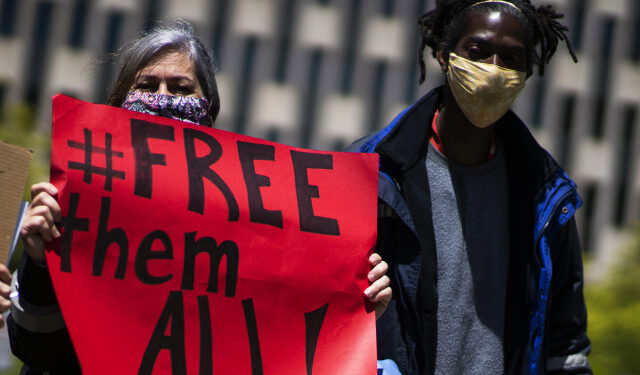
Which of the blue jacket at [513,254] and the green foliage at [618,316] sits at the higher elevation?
the blue jacket at [513,254]

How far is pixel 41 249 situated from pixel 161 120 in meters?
0.45

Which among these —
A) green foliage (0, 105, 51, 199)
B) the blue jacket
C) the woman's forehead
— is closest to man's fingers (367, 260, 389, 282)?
the blue jacket

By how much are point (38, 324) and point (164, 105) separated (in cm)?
65

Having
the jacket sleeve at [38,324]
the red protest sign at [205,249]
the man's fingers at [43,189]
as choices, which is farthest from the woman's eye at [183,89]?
the jacket sleeve at [38,324]

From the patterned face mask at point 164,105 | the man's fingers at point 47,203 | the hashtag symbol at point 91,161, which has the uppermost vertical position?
the patterned face mask at point 164,105

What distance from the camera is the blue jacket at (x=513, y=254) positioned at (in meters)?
2.53

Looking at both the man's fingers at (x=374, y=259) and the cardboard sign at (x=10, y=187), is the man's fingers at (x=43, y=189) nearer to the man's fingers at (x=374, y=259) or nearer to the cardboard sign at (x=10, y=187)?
the cardboard sign at (x=10, y=187)

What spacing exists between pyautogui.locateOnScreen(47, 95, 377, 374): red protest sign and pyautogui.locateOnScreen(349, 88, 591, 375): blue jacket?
0.63 feet

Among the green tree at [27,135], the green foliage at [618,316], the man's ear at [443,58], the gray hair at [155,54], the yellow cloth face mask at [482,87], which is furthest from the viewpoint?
the green foliage at [618,316]

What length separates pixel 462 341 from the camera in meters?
2.60

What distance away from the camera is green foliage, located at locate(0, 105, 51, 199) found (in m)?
17.3

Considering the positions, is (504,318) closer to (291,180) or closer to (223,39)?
(291,180)

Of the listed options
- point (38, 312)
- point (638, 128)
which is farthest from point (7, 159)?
point (638, 128)

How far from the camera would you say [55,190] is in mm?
2018
